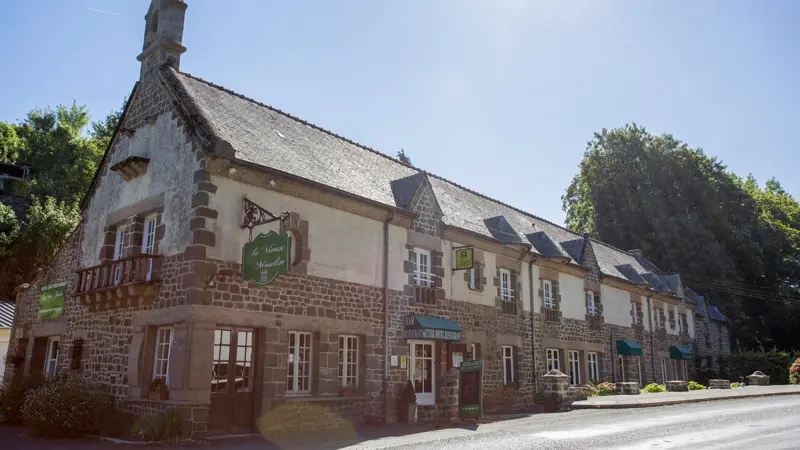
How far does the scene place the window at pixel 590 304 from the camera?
2594cm

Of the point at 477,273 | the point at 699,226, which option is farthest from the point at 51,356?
the point at 699,226

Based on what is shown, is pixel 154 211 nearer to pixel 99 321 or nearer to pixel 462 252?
pixel 99 321

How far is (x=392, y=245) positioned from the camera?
1644cm

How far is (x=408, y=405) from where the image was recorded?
1517 centimetres

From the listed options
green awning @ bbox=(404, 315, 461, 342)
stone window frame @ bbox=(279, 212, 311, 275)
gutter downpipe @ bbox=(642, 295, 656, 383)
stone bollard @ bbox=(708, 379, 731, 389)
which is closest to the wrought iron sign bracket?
stone window frame @ bbox=(279, 212, 311, 275)

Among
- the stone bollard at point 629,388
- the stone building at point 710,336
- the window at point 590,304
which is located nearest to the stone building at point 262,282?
the stone bollard at point 629,388

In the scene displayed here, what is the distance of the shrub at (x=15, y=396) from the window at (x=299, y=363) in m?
6.73

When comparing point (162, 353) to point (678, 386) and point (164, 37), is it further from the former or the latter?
point (678, 386)

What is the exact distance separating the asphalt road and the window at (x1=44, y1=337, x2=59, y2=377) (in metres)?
10.5

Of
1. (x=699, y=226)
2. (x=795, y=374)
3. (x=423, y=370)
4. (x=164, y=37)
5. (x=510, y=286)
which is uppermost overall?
(x=699, y=226)

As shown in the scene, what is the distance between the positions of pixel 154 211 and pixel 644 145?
1608 inches

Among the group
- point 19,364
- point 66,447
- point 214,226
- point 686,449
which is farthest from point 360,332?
point 19,364

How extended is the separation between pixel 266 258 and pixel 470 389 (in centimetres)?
678

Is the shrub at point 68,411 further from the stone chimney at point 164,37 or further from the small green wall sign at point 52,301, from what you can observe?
the stone chimney at point 164,37
